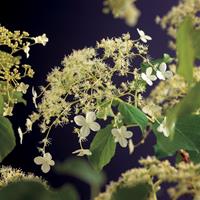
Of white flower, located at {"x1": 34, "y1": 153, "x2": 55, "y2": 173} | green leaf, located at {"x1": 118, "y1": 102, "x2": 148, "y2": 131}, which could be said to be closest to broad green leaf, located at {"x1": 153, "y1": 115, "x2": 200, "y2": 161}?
green leaf, located at {"x1": 118, "y1": 102, "x2": 148, "y2": 131}

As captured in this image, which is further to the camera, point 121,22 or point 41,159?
point 121,22

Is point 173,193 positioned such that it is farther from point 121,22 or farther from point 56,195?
point 121,22

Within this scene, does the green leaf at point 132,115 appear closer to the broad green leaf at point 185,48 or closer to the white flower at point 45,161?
the white flower at point 45,161

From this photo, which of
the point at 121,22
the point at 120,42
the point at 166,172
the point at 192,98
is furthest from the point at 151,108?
the point at 121,22

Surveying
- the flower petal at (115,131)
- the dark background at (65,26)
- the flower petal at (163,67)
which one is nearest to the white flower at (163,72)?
the flower petal at (163,67)

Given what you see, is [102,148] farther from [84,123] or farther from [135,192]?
[135,192]

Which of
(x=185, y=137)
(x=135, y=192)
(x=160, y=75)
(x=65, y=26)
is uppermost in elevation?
(x=65, y=26)

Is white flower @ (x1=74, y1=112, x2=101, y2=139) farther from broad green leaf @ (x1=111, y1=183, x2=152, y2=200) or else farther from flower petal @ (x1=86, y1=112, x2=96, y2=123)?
broad green leaf @ (x1=111, y1=183, x2=152, y2=200)

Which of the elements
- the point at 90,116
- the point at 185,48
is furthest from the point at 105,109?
the point at 185,48
